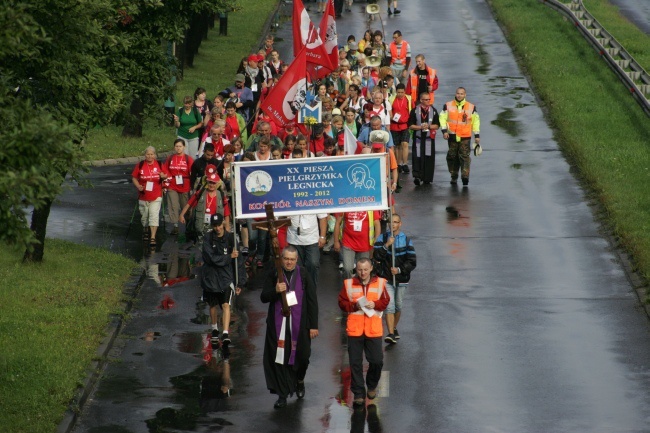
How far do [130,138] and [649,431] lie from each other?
19419mm

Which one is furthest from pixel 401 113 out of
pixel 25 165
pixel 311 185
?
pixel 25 165

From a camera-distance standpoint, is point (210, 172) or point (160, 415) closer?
point (160, 415)

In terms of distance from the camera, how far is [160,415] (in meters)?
13.8

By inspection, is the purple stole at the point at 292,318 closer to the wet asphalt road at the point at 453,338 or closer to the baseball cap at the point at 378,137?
the wet asphalt road at the point at 453,338

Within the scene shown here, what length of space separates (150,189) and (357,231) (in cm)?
507

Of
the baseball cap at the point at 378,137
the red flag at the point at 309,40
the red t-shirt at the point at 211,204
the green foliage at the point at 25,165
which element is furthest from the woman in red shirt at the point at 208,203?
the green foliage at the point at 25,165

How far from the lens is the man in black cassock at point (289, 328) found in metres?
14.3

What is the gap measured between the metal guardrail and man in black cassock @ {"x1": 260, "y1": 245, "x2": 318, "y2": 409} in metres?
16.9

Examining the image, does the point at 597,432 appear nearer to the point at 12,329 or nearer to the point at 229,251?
the point at 229,251

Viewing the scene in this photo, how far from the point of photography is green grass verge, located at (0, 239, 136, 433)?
13773 millimetres

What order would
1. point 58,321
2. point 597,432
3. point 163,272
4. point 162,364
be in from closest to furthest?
point 597,432, point 162,364, point 58,321, point 163,272

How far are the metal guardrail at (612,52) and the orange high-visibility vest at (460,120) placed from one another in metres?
6.00

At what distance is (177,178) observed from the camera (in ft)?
72.3

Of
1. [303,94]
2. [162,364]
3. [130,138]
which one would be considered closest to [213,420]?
[162,364]
